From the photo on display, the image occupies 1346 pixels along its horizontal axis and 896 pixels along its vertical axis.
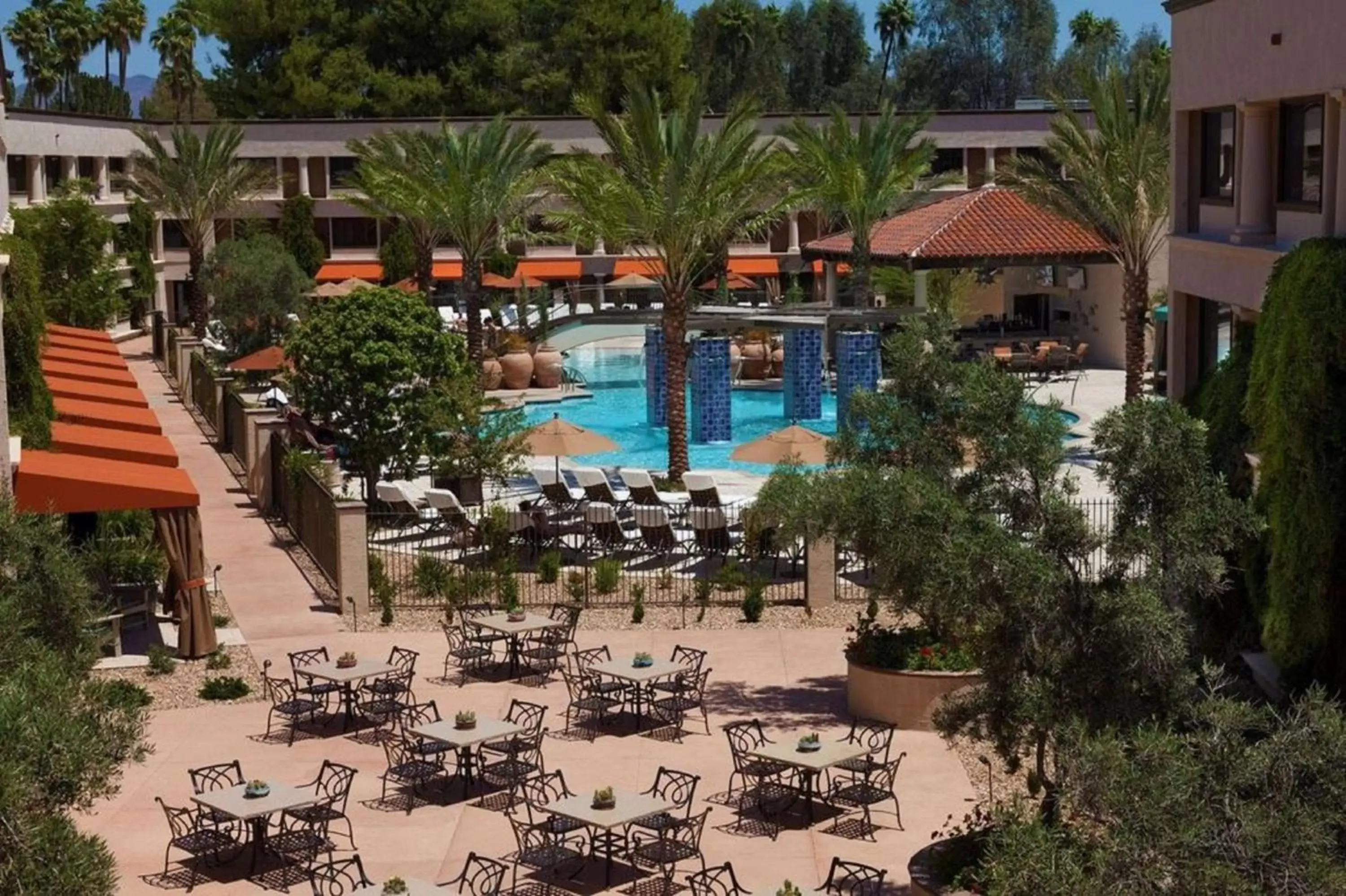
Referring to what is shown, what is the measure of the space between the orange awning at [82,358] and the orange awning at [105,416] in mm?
5647

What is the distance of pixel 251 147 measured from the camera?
71.0 m

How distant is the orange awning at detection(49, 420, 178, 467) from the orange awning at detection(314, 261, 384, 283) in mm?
41299

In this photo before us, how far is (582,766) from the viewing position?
60.2ft

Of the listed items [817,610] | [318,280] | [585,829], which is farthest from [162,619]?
[318,280]

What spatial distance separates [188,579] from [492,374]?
26154mm

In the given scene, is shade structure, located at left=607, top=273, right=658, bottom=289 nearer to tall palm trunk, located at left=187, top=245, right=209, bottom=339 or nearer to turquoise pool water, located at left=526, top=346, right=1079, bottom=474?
turquoise pool water, located at left=526, top=346, right=1079, bottom=474

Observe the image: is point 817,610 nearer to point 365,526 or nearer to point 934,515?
point 365,526

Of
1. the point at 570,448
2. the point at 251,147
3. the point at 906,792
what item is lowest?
the point at 906,792

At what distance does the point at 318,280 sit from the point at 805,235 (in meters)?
20.5

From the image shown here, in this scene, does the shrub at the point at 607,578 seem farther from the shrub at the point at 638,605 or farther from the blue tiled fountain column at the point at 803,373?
the blue tiled fountain column at the point at 803,373

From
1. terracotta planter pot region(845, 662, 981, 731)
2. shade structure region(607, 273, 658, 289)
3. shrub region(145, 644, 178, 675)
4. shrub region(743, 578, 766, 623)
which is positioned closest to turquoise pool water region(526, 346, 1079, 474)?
shade structure region(607, 273, 658, 289)

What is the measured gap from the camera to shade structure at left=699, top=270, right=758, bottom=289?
64312 mm

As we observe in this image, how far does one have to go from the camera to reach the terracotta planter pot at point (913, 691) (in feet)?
Result: 64.0

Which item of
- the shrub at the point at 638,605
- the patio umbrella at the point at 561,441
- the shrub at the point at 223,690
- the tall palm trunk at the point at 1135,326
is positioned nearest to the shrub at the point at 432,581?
the shrub at the point at 638,605
